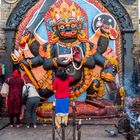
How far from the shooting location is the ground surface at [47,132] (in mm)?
7832

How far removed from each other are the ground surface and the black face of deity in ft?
9.14

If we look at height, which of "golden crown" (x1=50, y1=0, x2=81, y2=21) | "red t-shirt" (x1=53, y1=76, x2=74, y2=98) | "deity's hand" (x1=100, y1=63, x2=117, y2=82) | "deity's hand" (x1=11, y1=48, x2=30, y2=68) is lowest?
"red t-shirt" (x1=53, y1=76, x2=74, y2=98)

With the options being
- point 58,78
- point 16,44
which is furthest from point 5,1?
point 58,78

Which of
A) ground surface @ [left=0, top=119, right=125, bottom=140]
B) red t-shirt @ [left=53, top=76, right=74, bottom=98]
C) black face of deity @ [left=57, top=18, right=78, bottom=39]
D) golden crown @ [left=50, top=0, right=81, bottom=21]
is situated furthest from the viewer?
golden crown @ [left=50, top=0, right=81, bottom=21]

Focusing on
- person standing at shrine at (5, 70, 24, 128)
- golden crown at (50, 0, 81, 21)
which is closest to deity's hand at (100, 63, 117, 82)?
golden crown at (50, 0, 81, 21)

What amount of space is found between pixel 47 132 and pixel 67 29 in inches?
140

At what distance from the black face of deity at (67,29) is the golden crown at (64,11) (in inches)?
14.1

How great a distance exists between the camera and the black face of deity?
10.6m

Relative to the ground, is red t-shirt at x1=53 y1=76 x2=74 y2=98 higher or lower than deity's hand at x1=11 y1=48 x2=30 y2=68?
lower

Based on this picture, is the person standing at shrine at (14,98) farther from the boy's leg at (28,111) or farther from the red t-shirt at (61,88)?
the red t-shirt at (61,88)

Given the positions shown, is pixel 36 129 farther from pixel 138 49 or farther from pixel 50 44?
pixel 138 49

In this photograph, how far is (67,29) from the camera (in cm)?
1057

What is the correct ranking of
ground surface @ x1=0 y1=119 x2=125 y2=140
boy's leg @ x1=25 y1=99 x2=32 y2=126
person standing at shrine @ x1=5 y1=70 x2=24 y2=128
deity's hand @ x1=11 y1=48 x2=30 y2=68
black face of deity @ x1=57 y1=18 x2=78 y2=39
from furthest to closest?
deity's hand @ x1=11 y1=48 x2=30 y2=68 → black face of deity @ x1=57 y1=18 x2=78 y2=39 → person standing at shrine @ x1=5 y1=70 x2=24 y2=128 → boy's leg @ x1=25 y1=99 x2=32 y2=126 → ground surface @ x1=0 y1=119 x2=125 y2=140

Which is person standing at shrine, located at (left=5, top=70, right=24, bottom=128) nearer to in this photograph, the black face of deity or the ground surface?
the ground surface
